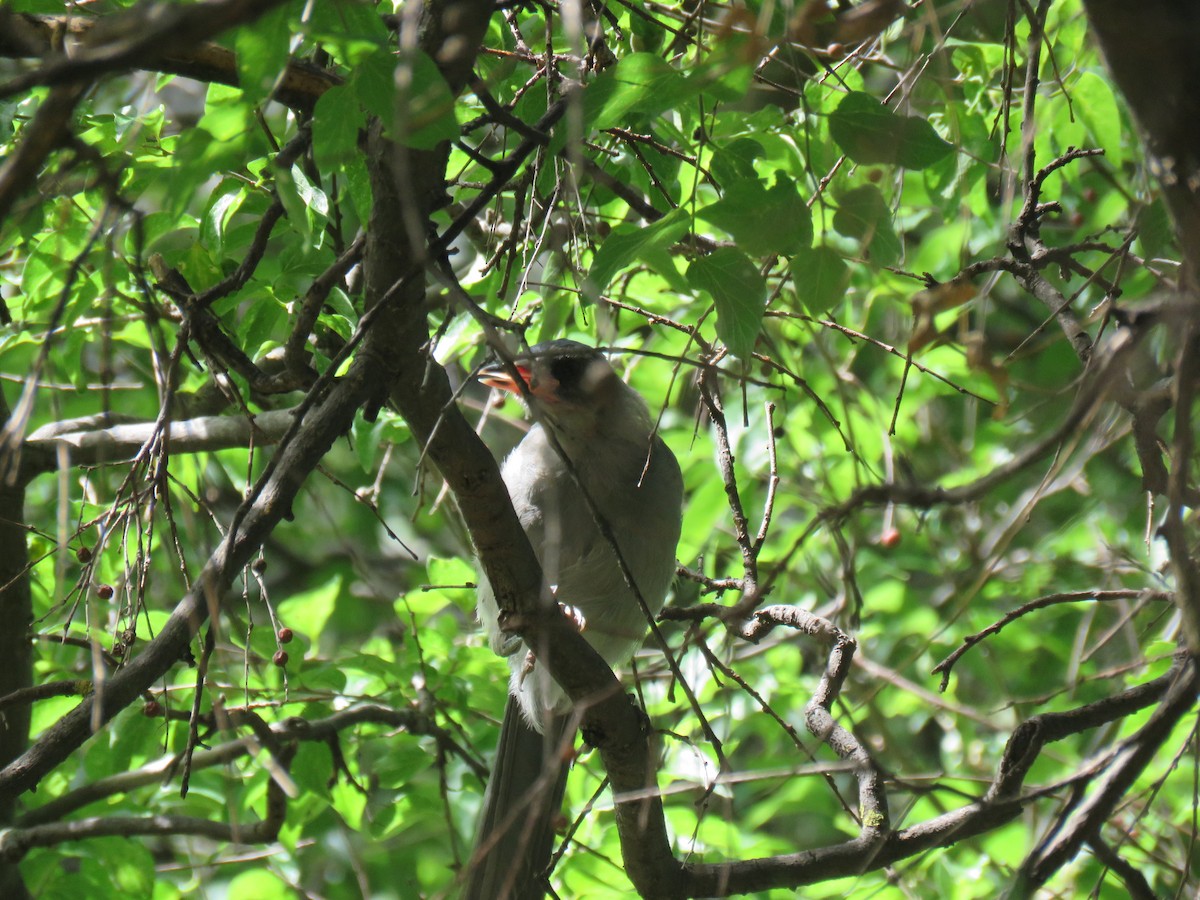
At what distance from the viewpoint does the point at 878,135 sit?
1942 millimetres

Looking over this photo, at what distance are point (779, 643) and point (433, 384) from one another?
10.1 feet

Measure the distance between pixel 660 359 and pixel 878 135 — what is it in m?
1.97

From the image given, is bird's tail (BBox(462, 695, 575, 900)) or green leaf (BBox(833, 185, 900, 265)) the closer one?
green leaf (BBox(833, 185, 900, 265))

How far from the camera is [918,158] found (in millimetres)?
1972

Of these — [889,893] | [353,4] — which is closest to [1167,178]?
[353,4]

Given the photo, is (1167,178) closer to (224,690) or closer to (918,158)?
(918,158)

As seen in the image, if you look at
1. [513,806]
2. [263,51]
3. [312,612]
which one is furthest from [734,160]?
[312,612]

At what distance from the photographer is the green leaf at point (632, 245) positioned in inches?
74.2

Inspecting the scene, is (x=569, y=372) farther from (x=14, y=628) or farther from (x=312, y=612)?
(x=14, y=628)

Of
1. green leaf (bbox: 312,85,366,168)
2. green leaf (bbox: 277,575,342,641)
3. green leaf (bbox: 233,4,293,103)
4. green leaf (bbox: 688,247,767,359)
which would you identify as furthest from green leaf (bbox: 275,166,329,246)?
green leaf (bbox: 277,575,342,641)

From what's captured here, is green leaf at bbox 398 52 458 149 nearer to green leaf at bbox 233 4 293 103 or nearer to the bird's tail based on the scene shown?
green leaf at bbox 233 4 293 103

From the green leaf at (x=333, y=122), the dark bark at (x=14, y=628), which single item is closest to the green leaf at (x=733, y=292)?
the green leaf at (x=333, y=122)

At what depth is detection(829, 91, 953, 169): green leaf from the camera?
6.38 feet

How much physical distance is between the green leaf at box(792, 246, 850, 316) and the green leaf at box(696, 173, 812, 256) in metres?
0.09
